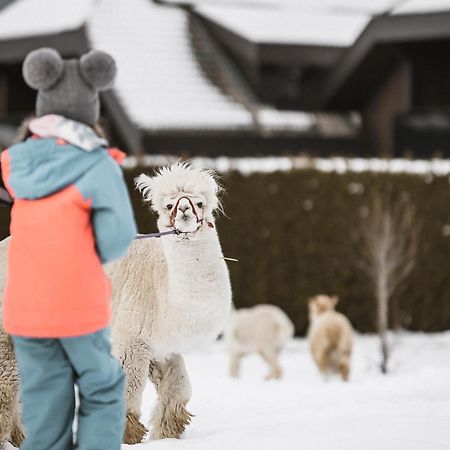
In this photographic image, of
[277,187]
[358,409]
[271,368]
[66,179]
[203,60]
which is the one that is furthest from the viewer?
[203,60]

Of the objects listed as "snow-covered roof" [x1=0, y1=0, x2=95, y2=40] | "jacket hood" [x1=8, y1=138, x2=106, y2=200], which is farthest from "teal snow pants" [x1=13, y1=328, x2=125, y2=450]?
"snow-covered roof" [x1=0, y1=0, x2=95, y2=40]

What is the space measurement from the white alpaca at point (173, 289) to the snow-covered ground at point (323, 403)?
16.9 inches

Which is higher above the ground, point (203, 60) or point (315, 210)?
point (203, 60)

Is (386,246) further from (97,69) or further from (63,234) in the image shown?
(63,234)

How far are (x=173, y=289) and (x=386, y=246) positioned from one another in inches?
257

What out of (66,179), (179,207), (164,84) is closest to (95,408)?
(66,179)

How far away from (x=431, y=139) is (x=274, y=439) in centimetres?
1498

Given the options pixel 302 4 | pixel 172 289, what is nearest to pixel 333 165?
pixel 172 289

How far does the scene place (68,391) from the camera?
3.29m

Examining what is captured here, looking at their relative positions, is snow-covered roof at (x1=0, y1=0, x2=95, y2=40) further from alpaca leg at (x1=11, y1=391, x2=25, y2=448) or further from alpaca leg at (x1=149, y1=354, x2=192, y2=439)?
alpaca leg at (x1=11, y1=391, x2=25, y2=448)

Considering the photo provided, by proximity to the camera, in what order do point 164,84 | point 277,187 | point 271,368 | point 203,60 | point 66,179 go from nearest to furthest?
1. point 66,179
2. point 271,368
3. point 277,187
4. point 164,84
5. point 203,60

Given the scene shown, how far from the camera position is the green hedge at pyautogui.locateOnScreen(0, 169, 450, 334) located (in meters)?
12.3

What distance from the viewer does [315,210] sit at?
40.8 ft

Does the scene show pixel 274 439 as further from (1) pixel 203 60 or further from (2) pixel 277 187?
(1) pixel 203 60
